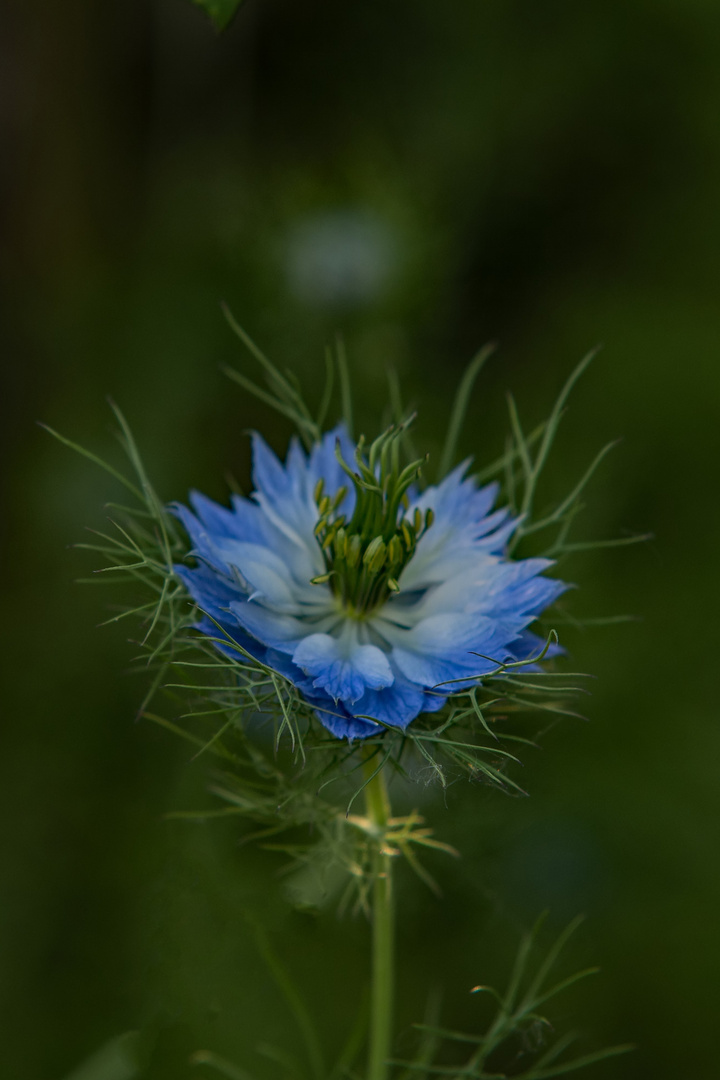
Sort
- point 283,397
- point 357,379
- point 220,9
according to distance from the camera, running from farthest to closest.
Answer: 1. point 357,379
2. point 283,397
3. point 220,9

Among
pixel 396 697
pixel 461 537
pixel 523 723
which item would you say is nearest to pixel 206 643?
pixel 396 697

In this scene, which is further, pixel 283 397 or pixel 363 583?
pixel 283 397

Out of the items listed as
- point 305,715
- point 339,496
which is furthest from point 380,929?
point 339,496

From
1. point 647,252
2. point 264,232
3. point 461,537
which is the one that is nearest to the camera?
point 461,537

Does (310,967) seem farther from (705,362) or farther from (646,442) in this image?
(705,362)

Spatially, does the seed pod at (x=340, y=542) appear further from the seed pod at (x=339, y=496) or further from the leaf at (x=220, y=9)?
the leaf at (x=220, y=9)

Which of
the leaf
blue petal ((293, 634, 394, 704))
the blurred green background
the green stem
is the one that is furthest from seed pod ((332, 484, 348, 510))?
the blurred green background

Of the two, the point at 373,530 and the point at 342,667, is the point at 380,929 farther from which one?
the point at 373,530

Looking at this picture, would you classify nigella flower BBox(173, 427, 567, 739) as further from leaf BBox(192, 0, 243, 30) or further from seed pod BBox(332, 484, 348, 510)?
leaf BBox(192, 0, 243, 30)
